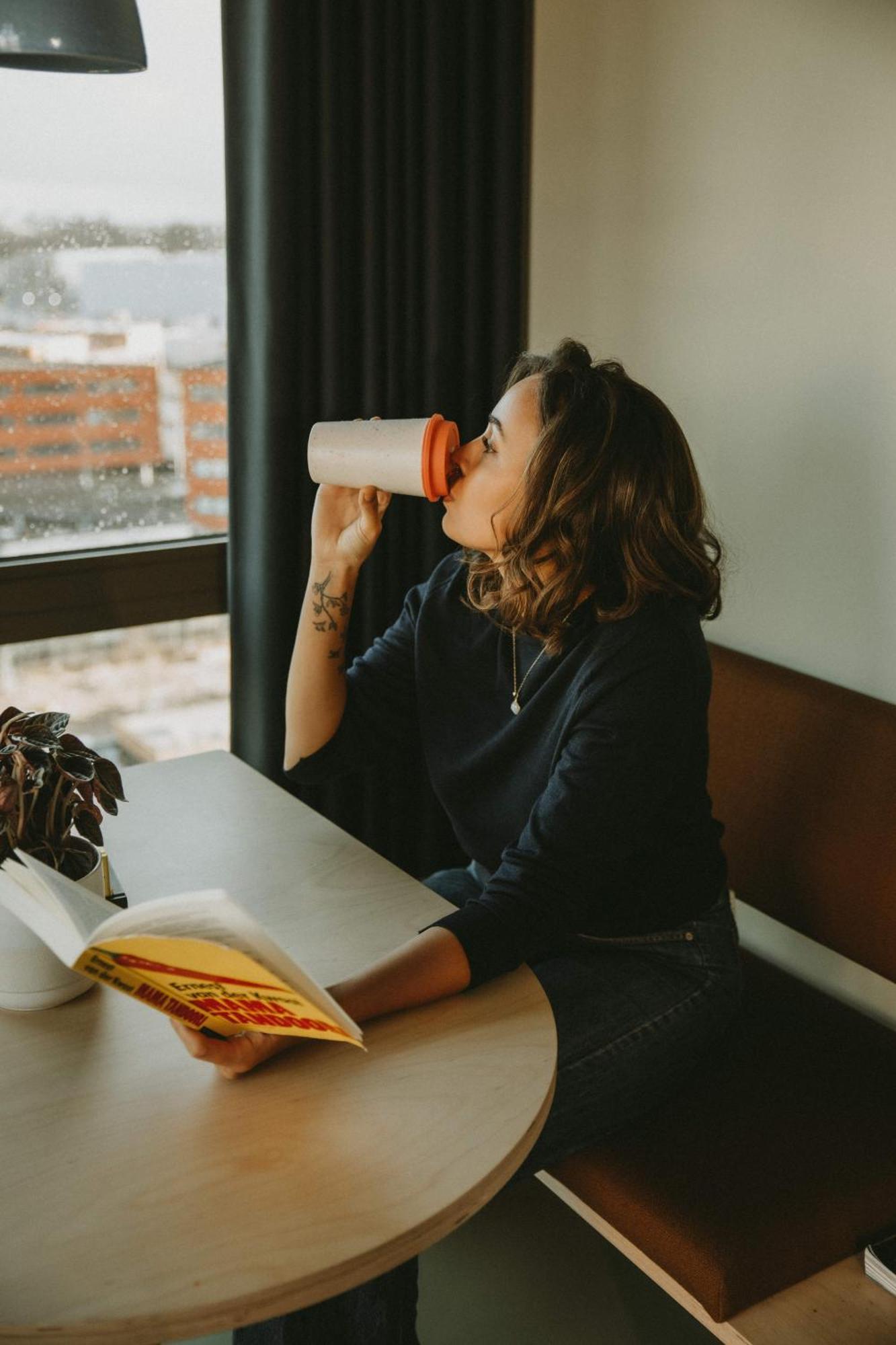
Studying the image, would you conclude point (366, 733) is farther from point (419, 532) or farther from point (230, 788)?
point (419, 532)

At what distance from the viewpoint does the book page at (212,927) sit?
917 millimetres

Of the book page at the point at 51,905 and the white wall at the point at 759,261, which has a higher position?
the white wall at the point at 759,261

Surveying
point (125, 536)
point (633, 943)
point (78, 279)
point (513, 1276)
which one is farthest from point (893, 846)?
point (78, 279)

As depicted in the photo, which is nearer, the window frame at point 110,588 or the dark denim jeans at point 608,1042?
the dark denim jeans at point 608,1042

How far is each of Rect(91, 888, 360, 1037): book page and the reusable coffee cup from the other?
73cm

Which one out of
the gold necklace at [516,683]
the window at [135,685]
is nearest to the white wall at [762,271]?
the gold necklace at [516,683]

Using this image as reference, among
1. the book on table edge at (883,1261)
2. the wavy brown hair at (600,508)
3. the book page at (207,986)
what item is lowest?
the book on table edge at (883,1261)

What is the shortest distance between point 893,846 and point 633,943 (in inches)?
15.3

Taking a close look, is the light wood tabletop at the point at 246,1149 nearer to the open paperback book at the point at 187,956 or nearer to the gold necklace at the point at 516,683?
the open paperback book at the point at 187,956

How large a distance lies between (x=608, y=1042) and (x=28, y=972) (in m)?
0.66

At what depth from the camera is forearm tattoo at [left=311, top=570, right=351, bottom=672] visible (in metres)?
1.76

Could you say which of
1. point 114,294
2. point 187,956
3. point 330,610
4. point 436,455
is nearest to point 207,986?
point 187,956

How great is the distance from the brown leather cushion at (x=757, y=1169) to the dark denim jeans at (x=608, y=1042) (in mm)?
45

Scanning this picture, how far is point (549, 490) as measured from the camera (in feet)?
4.90
